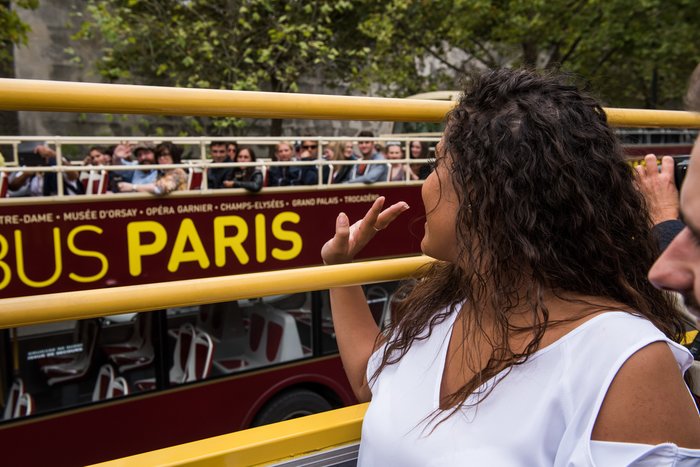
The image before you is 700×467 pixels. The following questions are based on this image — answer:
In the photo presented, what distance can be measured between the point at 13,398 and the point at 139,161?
284 cm

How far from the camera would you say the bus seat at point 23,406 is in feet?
12.8

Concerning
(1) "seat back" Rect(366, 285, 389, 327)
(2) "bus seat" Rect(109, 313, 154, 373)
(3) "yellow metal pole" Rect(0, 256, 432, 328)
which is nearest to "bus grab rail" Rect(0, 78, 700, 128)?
(3) "yellow metal pole" Rect(0, 256, 432, 328)

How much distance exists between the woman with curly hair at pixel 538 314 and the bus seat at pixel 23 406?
3533mm

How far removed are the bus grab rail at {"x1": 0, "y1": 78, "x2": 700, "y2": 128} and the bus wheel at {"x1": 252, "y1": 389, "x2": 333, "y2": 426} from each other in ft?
12.1

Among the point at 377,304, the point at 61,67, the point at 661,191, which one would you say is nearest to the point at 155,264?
the point at 377,304

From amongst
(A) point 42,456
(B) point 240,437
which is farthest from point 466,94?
(A) point 42,456

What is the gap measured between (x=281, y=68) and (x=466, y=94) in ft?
32.6

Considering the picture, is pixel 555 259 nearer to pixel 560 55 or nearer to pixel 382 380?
pixel 382 380

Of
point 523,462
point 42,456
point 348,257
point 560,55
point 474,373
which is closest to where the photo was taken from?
point 523,462

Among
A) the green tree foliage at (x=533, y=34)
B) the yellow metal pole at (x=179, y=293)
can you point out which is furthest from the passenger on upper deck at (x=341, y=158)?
the yellow metal pole at (x=179, y=293)

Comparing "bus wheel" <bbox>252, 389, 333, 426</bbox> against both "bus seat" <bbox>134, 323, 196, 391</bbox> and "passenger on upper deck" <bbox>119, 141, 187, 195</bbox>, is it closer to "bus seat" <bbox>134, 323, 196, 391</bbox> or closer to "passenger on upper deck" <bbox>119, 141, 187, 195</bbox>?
"bus seat" <bbox>134, 323, 196, 391</bbox>

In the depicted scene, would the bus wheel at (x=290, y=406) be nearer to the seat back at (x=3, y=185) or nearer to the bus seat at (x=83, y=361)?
the bus seat at (x=83, y=361)

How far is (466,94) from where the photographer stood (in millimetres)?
1058

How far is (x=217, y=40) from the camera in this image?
10109 mm
